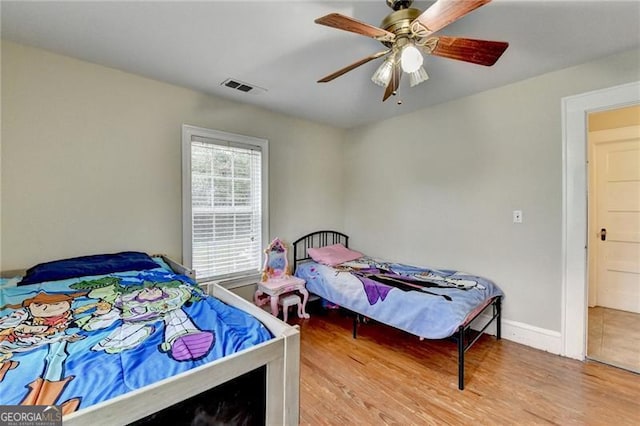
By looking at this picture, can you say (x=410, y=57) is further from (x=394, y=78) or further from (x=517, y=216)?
(x=517, y=216)

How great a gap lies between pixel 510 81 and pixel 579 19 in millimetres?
867

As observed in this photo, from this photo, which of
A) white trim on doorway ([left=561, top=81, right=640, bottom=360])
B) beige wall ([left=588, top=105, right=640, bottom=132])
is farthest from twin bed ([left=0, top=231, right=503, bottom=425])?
beige wall ([left=588, top=105, right=640, bottom=132])

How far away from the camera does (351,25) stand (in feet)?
4.28

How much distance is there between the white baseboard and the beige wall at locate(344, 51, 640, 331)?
0.05m

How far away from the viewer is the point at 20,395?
81cm

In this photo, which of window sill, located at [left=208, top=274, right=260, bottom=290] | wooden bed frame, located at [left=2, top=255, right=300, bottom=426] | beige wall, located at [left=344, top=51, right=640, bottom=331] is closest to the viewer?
wooden bed frame, located at [left=2, top=255, right=300, bottom=426]

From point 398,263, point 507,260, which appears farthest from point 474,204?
point 398,263

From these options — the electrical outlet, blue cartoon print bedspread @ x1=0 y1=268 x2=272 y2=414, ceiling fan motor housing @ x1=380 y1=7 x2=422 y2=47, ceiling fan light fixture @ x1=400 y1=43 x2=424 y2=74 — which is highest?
ceiling fan motor housing @ x1=380 y1=7 x2=422 y2=47

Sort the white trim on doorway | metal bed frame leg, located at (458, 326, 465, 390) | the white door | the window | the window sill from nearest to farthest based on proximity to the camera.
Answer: metal bed frame leg, located at (458, 326, 465, 390), the white trim on doorway, the window, the window sill, the white door

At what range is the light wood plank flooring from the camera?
226 centimetres

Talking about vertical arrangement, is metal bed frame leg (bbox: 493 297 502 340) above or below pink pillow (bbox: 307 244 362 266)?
below

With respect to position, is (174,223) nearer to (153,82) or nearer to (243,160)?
(243,160)

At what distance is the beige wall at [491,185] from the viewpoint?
94.3 inches

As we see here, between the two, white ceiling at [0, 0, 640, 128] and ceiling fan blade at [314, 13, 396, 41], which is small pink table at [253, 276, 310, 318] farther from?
ceiling fan blade at [314, 13, 396, 41]
